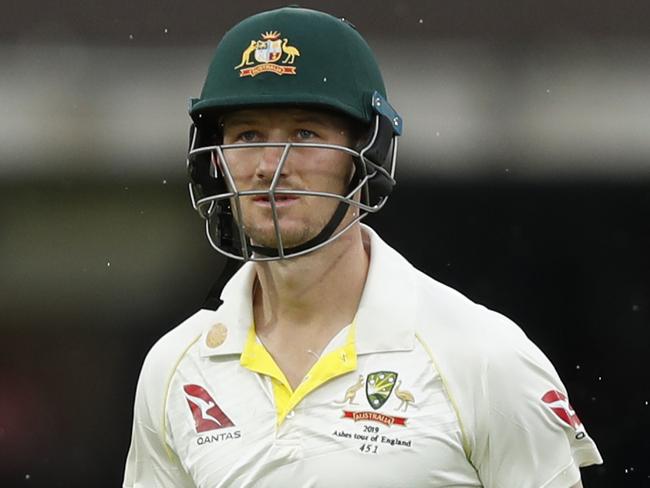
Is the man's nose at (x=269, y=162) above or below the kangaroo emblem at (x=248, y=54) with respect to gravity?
below

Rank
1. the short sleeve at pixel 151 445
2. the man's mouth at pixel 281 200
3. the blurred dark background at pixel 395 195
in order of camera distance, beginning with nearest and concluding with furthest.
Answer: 1. the man's mouth at pixel 281 200
2. the short sleeve at pixel 151 445
3. the blurred dark background at pixel 395 195

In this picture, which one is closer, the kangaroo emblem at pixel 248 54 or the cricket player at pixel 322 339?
the cricket player at pixel 322 339

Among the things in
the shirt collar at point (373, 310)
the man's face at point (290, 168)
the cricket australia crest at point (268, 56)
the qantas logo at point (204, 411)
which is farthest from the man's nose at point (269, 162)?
the qantas logo at point (204, 411)

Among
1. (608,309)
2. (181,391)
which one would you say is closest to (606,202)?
(608,309)

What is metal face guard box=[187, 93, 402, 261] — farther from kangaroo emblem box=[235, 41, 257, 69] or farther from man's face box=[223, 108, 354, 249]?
kangaroo emblem box=[235, 41, 257, 69]

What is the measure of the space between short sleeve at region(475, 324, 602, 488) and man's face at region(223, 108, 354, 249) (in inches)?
13.3

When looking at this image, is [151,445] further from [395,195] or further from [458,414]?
[395,195]

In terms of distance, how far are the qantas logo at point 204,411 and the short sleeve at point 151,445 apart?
67 mm

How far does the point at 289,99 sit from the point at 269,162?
98 mm

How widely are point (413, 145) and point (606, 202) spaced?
17.8 inches

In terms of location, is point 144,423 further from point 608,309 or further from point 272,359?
point 608,309

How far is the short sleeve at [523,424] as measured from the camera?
6.63ft

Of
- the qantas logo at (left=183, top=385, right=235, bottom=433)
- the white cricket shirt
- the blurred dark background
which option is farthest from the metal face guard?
the blurred dark background

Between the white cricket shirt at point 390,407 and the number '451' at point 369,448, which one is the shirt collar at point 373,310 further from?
the number '451' at point 369,448
